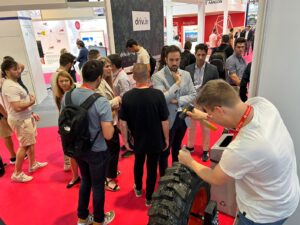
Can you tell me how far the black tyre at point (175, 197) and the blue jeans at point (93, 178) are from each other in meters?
0.79

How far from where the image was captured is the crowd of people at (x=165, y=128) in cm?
116

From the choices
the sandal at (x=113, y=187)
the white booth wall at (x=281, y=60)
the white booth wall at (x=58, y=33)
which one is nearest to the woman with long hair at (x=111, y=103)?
the sandal at (x=113, y=187)

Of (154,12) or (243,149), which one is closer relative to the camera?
(243,149)

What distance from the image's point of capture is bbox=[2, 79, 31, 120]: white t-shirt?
9.02 feet

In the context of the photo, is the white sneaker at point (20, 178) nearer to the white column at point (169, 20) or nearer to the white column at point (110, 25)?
the white column at point (110, 25)

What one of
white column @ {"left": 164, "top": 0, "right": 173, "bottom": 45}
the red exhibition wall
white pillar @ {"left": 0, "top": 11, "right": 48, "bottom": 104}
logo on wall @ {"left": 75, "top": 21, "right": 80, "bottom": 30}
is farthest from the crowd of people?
the red exhibition wall

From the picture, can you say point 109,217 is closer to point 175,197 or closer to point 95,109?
point 95,109

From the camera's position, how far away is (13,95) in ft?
9.07

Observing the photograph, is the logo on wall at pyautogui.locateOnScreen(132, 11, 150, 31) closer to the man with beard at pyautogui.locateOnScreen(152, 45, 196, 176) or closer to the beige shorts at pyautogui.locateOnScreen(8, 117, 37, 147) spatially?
the man with beard at pyautogui.locateOnScreen(152, 45, 196, 176)

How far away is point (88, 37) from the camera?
42.4 feet

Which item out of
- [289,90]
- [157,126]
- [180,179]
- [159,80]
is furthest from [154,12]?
→ [180,179]

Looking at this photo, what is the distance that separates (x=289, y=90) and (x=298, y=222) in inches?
41.3

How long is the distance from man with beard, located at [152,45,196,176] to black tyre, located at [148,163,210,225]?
3.57ft

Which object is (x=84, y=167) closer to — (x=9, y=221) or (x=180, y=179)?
(x=180, y=179)
